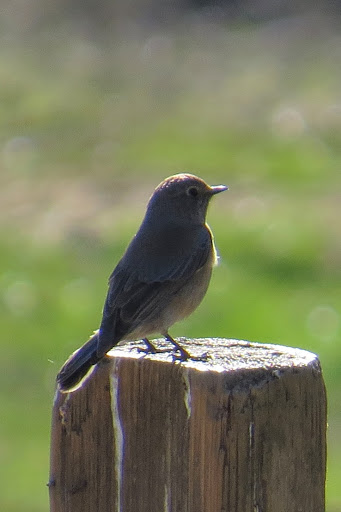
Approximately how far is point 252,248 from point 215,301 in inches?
58.3

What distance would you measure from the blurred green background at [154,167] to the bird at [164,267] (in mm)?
3912

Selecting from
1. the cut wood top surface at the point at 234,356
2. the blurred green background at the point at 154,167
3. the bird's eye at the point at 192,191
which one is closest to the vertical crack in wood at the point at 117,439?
the cut wood top surface at the point at 234,356

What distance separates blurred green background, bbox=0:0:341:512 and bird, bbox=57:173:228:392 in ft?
12.8

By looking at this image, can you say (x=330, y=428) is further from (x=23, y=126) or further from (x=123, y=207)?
(x=23, y=126)

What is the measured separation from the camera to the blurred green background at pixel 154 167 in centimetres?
1185

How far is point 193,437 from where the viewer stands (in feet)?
10.8

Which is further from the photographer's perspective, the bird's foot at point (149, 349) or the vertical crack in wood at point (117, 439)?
the bird's foot at point (149, 349)

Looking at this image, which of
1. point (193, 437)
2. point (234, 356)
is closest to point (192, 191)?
point (234, 356)

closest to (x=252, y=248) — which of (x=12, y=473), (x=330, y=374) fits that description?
(x=330, y=374)

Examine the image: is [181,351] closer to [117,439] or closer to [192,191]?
[117,439]

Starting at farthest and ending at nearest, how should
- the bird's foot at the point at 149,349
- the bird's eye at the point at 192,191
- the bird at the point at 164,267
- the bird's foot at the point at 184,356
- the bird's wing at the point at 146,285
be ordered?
the bird's eye at the point at 192,191, the bird at the point at 164,267, the bird's wing at the point at 146,285, the bird's foot at the point at 149,349, the bird's foot at the point at 184,356

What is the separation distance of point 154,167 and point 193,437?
1377 centimetres

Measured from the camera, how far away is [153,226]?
5.66 metres

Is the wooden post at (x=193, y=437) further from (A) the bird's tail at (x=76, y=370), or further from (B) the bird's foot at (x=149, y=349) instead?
(B) the bird's foot at (x=149, y=349)
